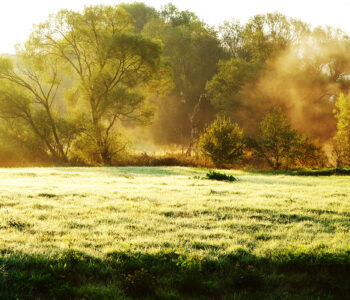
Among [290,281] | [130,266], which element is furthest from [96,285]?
[290,281]

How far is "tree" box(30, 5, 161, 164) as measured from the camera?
30.1 m

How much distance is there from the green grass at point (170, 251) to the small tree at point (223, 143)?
18.5m

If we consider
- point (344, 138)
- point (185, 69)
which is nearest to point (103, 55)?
point (185, 69)

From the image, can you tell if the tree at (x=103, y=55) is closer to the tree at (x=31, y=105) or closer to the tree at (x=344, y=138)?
the tree at (x=31, y=105)

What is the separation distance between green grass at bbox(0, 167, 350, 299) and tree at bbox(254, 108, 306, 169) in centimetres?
1921

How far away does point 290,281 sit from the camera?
467 centimetres

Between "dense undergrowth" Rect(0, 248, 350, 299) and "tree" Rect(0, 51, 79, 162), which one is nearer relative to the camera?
"dense undergrowth" Rect(0, 248, 350, 299)

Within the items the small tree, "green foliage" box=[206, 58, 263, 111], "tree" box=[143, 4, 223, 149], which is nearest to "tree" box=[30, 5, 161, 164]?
the small tree

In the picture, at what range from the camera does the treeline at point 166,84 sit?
29766 mm

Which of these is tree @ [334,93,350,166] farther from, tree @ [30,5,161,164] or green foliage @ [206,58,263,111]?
tree @ [30,5,161,164]

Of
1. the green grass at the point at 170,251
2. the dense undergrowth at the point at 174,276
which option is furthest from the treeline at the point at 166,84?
the dense undergrowth at the point at 174,276

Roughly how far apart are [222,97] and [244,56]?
10.8 m

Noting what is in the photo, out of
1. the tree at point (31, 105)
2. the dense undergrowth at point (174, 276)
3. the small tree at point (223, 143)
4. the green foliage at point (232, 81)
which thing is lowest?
the dense undergrowth at point (174, 276)

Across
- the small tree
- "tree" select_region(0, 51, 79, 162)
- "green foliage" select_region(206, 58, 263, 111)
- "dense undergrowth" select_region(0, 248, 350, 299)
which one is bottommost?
"dense undergrowth" select_region(0, 248, 350, 299)
